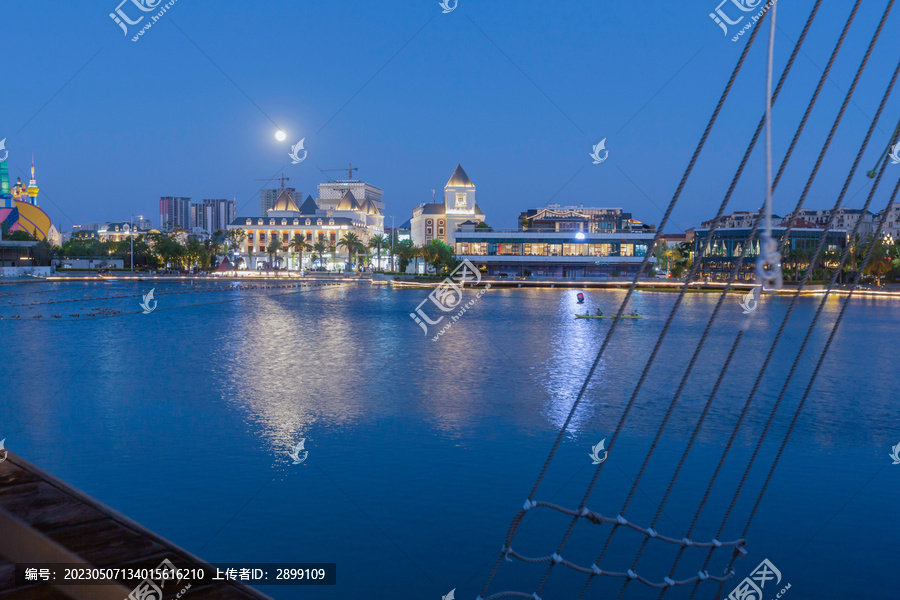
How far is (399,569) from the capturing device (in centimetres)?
1073

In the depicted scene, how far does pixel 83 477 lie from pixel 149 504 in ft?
7.82

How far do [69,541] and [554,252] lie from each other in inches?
4505

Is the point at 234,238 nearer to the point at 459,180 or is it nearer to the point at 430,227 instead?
the point at 430,227

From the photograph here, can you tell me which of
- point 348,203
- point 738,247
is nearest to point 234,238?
point 348,203

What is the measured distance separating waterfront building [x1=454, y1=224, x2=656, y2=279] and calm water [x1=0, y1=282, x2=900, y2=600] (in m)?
82.3

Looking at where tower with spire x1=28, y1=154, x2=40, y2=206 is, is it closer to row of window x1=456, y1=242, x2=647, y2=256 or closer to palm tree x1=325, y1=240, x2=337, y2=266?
palm tree x1=325, y1=240, x2=337, y2=266

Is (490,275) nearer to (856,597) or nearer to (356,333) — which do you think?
(356,333)

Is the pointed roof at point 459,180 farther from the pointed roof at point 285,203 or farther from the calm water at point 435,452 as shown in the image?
the calm water at point 435,452

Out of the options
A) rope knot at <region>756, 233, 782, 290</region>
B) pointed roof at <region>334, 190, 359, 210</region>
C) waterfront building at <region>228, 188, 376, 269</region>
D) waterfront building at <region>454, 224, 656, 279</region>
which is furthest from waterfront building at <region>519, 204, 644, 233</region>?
rope knot at <region>756, 233, 782, 290</region>

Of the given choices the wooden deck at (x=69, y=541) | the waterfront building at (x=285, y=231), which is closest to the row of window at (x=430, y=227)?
the waterfront building at (x=285, y=231)

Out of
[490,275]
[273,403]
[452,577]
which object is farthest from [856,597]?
[490,275]

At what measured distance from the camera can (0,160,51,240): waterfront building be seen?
136250mm

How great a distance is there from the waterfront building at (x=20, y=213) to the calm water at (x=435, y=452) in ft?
410

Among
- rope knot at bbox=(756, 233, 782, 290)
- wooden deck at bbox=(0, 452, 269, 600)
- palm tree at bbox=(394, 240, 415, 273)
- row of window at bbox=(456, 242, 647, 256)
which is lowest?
wooden deck at bbox=(0, 452, 269, 600)
